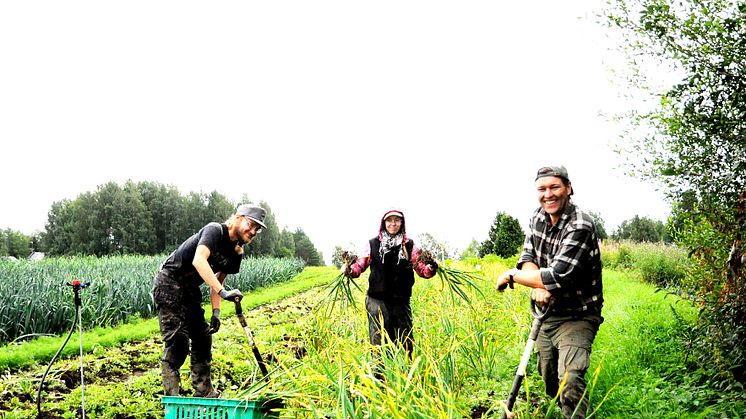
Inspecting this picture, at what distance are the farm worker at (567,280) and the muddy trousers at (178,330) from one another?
2.55 metres

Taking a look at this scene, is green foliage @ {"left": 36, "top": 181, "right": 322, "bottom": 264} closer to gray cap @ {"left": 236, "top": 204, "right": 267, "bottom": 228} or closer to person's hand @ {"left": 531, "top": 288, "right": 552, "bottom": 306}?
gray cap @ {"left": 236, "top": 204, "right": 267, "bottom": 228}

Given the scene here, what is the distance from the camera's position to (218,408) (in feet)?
8.82

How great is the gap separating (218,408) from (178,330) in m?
1.89

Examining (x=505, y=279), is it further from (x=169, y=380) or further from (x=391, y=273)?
(x=169, y=380)

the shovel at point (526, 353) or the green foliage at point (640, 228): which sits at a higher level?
the shovel at point (526, 353)

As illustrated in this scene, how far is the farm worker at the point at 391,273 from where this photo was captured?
487cm

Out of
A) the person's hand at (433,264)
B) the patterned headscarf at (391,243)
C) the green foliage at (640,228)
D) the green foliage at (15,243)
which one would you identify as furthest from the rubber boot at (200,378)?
the green foliage at (15,243)

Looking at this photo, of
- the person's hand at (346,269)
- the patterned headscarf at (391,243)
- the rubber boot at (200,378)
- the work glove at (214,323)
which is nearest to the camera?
the work glove at (214,323)

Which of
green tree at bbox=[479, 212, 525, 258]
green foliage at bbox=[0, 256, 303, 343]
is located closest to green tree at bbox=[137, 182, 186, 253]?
green tree at bbox=[479, 212, 525, 258]

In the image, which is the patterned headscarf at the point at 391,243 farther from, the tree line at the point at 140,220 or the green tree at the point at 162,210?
the green tree at the point at 162,210

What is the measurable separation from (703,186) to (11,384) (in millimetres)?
7028

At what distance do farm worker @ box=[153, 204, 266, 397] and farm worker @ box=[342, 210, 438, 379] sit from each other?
1.07 meters

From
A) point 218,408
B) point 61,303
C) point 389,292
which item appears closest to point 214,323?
point 389,292

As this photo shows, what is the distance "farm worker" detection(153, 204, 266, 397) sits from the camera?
14.2 feet
